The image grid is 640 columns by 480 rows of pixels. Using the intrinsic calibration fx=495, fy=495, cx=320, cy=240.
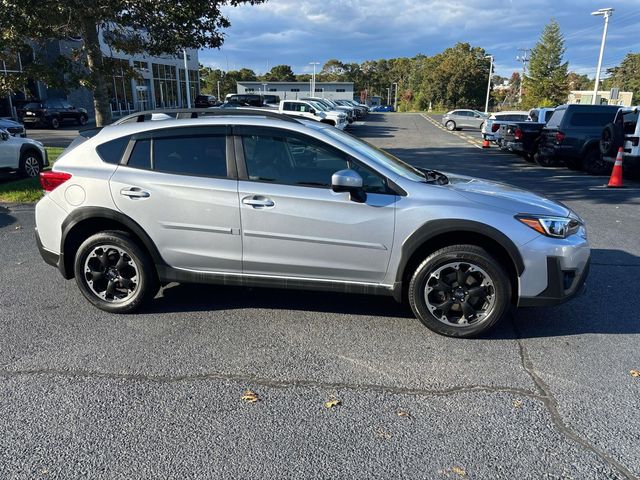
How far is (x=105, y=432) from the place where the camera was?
2828 millimetres

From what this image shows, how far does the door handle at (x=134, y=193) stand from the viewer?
13.7 feet

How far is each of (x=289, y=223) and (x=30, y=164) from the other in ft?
32.1

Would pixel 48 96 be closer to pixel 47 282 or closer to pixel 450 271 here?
pixel 47 282

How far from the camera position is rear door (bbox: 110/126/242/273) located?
408 cm

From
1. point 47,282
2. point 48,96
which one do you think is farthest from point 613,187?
point 48,96

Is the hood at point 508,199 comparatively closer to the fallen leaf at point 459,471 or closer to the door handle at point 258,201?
the door handle at point 258,201

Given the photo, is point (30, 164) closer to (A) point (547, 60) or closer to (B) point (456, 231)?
(B) point (456, 231)

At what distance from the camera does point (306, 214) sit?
392cm

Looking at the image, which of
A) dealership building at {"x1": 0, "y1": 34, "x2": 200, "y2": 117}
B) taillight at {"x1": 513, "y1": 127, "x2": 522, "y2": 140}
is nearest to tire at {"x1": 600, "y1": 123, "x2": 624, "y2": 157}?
taillight at {"x1": 513, "y1": 127, "x2": 522, "y2": 140}

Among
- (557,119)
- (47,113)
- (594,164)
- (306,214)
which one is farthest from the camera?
(47,113)

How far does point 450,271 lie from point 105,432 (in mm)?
2656

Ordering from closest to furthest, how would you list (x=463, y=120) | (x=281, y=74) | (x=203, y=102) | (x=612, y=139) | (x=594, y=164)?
(x=612, y=139) < (x=594, y=164) < (x=463, y=120) < (x=203, y=102) < (x=281, y=74)

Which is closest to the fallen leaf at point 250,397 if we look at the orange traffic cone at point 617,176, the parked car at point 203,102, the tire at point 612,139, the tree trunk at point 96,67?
the tree trunk at point 96,67

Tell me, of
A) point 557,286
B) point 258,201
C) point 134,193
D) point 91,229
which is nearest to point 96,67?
point 91,229
